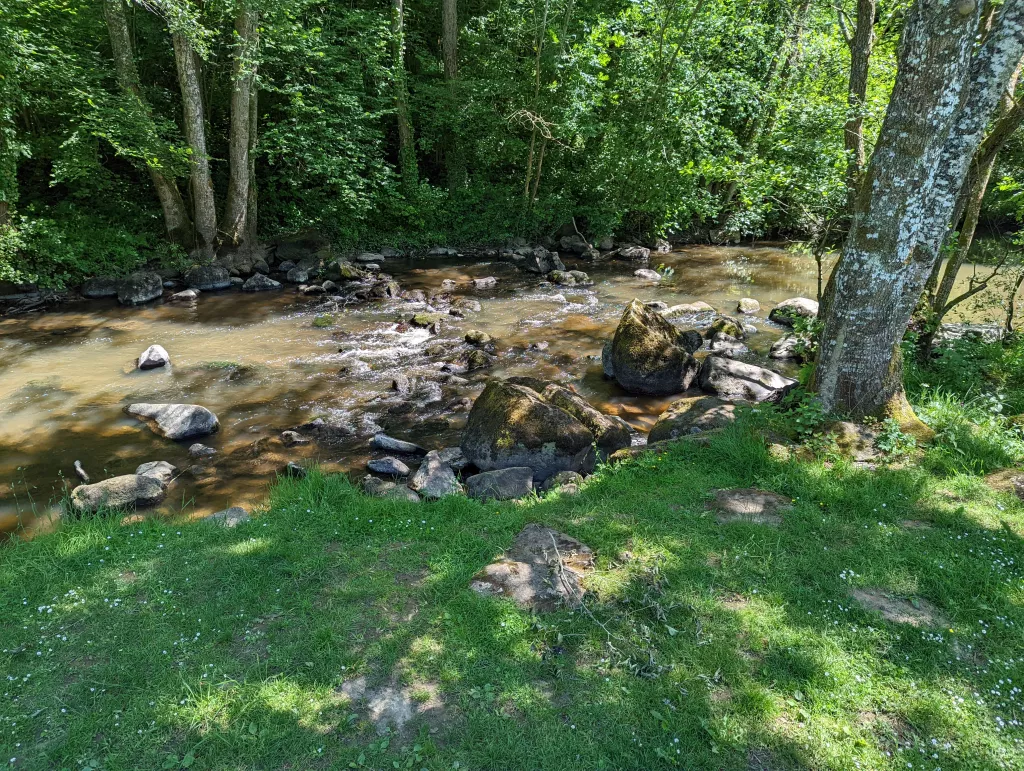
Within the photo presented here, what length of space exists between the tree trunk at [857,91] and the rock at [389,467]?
7.15m

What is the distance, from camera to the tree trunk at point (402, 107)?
1805cm

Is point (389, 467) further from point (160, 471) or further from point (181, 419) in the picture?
point (181, 419)

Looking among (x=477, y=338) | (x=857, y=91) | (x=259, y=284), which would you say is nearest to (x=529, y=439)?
(x=477, y=338)

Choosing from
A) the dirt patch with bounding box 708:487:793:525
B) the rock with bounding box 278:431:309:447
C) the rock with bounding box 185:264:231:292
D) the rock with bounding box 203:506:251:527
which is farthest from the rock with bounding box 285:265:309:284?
the dirt patch with bounding box 708:487:793:525

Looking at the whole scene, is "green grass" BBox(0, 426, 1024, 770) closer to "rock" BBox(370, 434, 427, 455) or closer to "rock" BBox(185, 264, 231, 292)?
"rock" BBox(370, 434, 427, 455)

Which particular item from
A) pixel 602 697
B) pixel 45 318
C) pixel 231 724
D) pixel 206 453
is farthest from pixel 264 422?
pixel 45 318

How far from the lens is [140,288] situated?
47.8 feet

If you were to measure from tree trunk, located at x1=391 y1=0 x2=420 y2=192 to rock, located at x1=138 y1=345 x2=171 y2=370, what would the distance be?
1094cm

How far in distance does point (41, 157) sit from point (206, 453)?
41.2 ft

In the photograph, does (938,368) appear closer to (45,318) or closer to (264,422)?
(264,422)

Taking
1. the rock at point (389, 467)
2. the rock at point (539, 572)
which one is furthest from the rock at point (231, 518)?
the rock at point (539, 572)

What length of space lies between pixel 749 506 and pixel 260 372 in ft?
29.4

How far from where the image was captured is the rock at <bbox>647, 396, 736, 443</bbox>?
6934 mm

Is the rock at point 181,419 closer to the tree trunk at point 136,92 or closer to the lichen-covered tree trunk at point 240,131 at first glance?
the tree trunk at point 136,92
